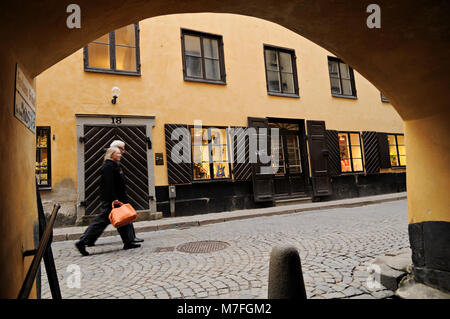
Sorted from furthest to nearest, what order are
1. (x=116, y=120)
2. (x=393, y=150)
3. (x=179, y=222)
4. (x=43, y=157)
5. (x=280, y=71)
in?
(x=393, y=150), (x=280, y=71), (x=116, y=120), (x=43, y=157), (x=179, y=222)

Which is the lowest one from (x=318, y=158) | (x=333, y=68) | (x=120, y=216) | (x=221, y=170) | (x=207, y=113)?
(x=120, y=216)

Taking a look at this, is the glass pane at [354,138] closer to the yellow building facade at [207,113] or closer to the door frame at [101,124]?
the yellow building facade at [207,113]

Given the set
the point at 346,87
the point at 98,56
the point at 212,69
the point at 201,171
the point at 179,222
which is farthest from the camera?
the point at 346,87

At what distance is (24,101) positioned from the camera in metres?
1.85

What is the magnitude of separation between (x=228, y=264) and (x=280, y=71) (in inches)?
365

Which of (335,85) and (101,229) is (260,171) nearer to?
(335,85)

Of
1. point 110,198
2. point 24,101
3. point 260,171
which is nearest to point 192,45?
point 260,171

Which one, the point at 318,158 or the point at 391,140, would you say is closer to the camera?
the point at 318,158

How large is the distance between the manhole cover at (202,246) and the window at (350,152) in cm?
873

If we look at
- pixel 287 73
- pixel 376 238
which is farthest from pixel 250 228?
pixel 287 73

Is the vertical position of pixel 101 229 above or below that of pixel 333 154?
below

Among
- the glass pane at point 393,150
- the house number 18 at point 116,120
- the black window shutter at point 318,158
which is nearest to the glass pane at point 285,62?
the black window shutter at point 318,158

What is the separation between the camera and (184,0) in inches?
83.0
